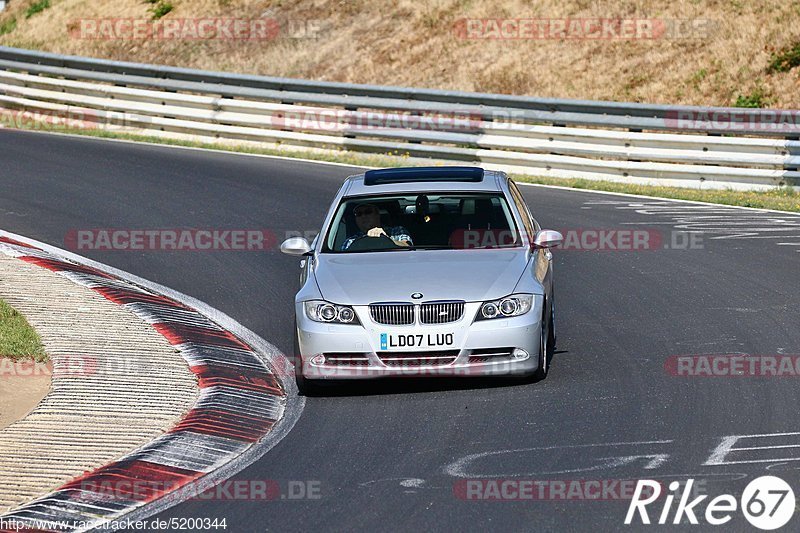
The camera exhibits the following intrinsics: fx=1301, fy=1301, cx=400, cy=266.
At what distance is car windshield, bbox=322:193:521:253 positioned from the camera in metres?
10.4

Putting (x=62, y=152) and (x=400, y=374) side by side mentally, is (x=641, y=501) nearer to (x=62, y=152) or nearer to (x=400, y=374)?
(x=400, y=374)

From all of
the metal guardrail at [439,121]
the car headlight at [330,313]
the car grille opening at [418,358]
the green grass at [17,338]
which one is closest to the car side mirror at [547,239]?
the car grille opening at [418,358]

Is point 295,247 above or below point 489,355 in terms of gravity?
above

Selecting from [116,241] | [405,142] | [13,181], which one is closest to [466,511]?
[116,241]

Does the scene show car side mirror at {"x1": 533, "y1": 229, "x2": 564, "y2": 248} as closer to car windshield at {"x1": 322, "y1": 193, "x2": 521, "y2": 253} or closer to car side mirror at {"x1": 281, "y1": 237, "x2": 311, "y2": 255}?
car windshield at {"x1": 322, "y1": 193, "x2": 521, "y2": 253}

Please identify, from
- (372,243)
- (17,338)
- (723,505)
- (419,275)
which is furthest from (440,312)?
(17,338)

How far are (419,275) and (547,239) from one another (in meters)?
1.25

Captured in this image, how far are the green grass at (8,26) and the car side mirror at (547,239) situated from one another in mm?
30005

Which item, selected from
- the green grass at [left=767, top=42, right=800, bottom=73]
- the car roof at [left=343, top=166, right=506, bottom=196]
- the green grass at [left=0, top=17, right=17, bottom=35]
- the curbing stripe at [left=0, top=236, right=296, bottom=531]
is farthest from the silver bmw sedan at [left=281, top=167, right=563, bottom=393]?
the green grass at [left=0, top=17, right=17, bottom=35]

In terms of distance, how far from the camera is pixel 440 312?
9.32m

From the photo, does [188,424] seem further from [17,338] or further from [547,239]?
[547,239]

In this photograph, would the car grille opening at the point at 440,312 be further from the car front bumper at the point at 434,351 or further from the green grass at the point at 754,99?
the green grass at the point at 754,99

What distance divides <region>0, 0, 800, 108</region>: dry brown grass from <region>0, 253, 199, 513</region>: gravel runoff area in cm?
1576

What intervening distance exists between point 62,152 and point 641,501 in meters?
17.2
